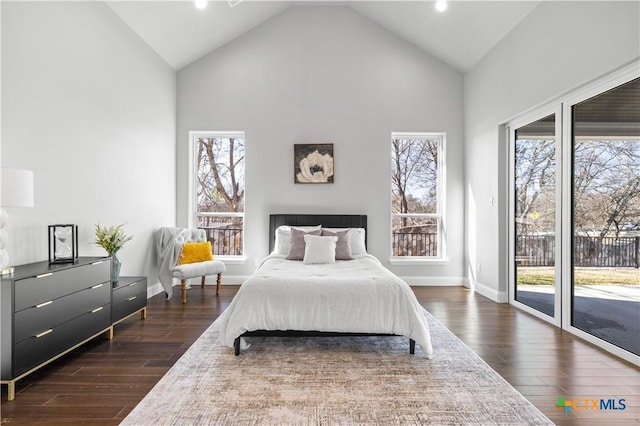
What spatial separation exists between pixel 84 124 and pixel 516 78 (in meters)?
4.70

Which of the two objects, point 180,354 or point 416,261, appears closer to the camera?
point 180,354

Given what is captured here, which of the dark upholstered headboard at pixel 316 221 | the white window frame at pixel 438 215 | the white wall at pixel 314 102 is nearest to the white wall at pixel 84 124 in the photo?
the white wall at pixel 314 102

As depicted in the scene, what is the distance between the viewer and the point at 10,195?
2.33 metres

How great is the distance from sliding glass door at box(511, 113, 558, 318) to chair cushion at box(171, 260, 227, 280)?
3834 mm

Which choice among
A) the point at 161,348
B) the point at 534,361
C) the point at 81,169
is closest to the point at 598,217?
the point at 534,361

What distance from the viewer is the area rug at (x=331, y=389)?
2051 mm

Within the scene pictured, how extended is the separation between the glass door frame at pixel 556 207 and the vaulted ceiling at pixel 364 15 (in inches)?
45.6

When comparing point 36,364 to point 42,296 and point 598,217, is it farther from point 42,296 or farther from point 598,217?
point 598,217

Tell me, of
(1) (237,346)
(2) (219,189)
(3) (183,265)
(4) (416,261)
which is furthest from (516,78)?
(3) (183,265)

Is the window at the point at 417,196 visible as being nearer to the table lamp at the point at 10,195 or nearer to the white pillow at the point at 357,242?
the white pillow at the point at 357,242

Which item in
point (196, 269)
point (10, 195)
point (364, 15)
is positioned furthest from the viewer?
point (364, 15)

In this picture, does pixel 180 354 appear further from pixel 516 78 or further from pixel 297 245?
pixel 516 78

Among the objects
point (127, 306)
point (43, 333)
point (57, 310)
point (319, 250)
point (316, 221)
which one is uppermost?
point (316, 221)

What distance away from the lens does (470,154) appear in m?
5.57
